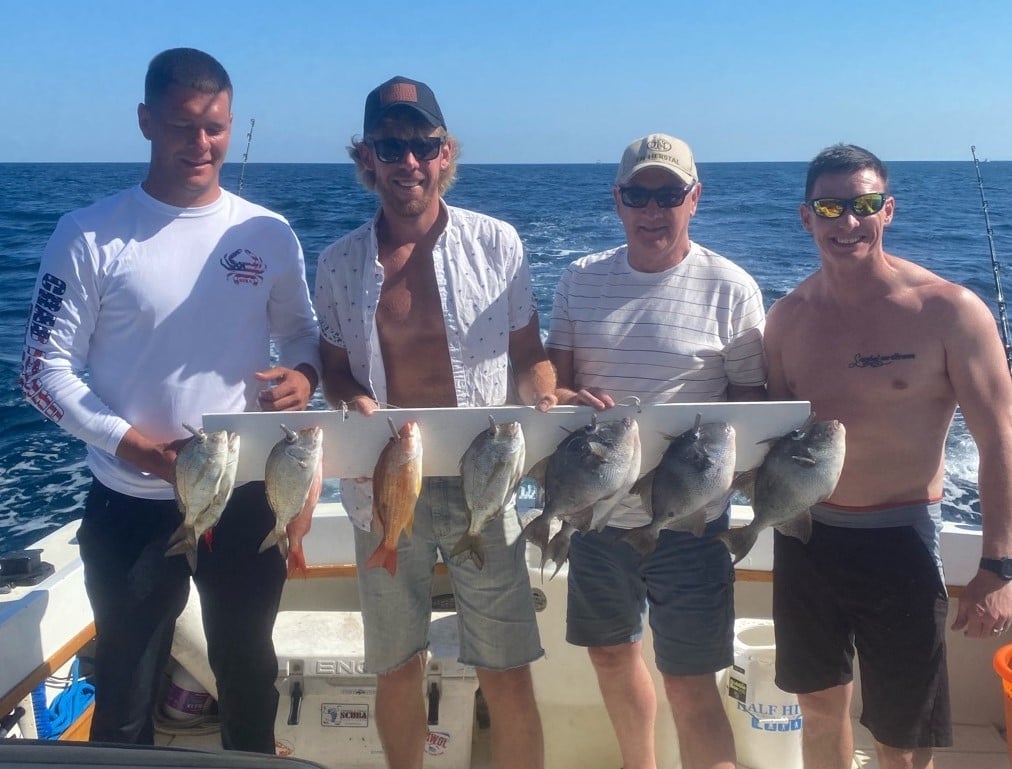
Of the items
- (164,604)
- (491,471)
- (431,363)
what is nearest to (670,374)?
(491,471)

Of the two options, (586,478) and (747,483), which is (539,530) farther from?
(747,483)

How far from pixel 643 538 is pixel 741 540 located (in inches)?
12.0

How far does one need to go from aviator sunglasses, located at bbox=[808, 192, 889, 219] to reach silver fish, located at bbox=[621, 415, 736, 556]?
793mm

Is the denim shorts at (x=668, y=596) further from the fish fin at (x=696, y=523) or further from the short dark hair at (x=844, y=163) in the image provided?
the short dark hair at (x=844, y=163)

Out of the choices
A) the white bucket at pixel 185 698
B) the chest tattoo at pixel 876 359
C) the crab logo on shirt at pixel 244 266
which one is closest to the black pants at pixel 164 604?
the crab logo on shirt at pixel 244 266

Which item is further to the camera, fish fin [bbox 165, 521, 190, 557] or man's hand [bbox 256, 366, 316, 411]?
man's hand [bbox 256, 366, 316, 411]

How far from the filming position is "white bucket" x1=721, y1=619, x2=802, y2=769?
3533 millimetres

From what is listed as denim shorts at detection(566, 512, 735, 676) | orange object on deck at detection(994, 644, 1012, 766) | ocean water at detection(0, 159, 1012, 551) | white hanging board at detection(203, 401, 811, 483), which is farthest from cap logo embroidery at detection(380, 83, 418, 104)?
orange object on deck at detection(994, 644, 1012, 766)

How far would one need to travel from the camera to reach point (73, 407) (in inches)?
107

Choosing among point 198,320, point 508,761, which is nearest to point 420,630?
point 508,761

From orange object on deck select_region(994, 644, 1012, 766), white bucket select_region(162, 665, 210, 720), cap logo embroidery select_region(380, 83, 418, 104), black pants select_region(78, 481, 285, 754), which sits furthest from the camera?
white bucket select_region(162, 665, 210, 720)

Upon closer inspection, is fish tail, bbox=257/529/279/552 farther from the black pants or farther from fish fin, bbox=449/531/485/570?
fish fin, bbox=449/531/485/570

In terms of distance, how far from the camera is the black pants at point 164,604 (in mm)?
2820

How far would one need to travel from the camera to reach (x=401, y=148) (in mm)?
2918
